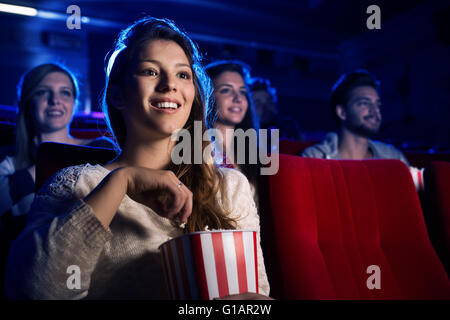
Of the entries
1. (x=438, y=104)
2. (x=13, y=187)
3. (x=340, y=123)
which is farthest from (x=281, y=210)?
(x=438, y=104)

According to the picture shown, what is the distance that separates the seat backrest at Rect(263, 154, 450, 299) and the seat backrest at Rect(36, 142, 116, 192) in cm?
49

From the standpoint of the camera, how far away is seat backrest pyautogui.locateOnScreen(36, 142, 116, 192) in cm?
97

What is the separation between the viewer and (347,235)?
1.13 meters

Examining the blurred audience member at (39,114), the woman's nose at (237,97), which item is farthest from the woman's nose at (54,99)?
the woman's nose at (237,97)

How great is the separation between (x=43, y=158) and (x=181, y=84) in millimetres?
398

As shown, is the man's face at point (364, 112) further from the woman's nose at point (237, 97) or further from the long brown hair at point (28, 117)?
the long brown hair at point (28, 117)

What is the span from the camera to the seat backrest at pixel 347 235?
100 centimetres

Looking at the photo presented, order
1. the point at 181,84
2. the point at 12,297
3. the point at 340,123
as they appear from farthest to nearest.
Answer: the point at 340,123, the point at 181,84, the point at 12,297

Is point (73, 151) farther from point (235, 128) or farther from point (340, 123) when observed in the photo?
point (340, 123)

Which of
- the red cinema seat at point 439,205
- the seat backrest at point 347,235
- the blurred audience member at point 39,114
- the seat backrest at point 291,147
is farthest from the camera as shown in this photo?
the seat backrest at point 291,147

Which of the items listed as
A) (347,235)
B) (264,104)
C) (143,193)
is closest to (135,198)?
(143,193)

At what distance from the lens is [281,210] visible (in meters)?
1.06

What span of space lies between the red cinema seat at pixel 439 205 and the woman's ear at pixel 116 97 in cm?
103

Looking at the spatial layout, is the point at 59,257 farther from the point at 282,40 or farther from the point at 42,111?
the point at 282,40
